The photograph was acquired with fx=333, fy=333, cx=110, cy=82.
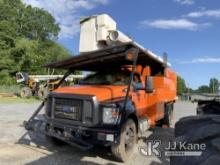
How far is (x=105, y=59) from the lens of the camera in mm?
8406

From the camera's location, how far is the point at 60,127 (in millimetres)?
7441

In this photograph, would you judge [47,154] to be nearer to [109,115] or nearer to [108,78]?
[109,115]

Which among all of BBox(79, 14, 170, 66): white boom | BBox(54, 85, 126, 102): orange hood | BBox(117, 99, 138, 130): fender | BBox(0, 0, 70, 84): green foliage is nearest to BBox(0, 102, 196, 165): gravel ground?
BBox(117, 99, 138, 130): fender

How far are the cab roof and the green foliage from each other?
1286 inches

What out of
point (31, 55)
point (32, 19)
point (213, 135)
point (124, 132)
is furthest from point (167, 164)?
point (32, 19)

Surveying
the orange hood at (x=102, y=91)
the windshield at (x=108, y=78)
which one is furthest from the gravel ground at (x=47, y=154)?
the windshield at (x=108, y=78)

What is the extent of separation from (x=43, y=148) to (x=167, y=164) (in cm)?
307

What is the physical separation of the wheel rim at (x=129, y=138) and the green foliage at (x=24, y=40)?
34616 millimetres

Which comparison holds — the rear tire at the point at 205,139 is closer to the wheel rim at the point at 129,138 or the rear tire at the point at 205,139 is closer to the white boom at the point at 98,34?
the wheel rim at the point at 129,138

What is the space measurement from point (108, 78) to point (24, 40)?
151ft

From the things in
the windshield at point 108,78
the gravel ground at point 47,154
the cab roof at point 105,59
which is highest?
the cab roof at point 105,59

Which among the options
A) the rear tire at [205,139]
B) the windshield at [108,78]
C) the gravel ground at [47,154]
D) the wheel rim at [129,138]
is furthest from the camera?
the windshield at [108,78]

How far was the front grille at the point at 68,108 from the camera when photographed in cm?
721

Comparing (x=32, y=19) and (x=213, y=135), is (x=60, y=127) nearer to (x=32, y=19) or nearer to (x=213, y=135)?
(x=213, y=135)
